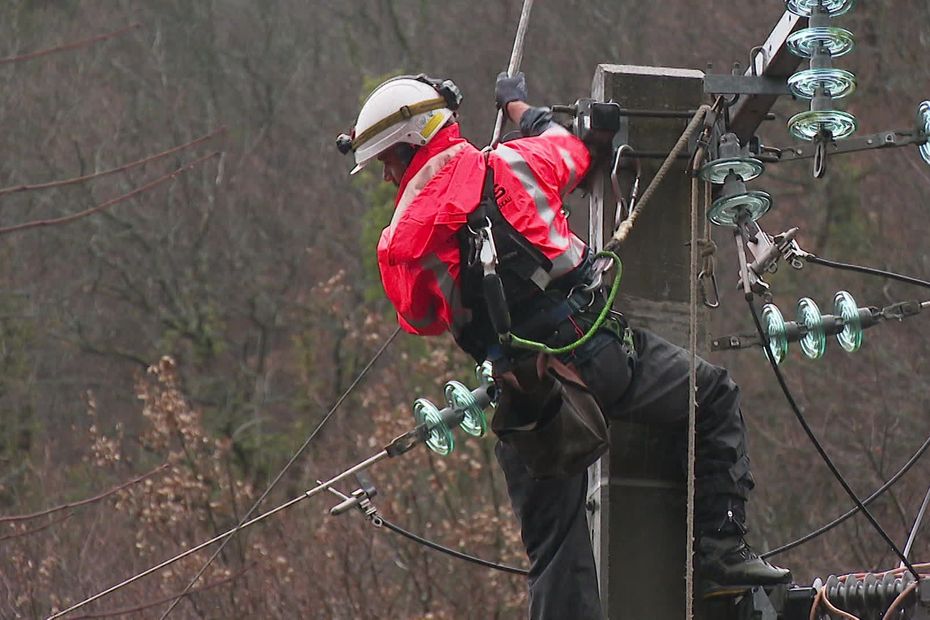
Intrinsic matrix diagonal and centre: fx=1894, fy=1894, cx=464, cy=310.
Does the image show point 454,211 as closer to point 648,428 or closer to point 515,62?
point 648,428

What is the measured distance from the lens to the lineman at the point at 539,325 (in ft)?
20.5

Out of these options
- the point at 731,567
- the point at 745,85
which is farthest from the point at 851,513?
the point at 745,85

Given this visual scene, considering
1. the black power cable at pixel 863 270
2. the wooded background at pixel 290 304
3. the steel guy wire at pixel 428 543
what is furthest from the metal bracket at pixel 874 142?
the wooded background at pixel 290 304

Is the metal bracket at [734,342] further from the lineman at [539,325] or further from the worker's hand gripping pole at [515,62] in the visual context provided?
the worker's hand gripping pole at [515,62]

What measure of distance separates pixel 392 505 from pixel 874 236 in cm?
866

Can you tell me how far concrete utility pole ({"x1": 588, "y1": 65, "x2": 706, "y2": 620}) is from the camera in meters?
6.75

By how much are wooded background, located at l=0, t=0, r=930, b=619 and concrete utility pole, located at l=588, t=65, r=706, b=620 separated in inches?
381

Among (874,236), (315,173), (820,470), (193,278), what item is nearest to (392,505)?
(820,470)

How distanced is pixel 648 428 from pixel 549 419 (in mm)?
773

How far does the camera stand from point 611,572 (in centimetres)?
674

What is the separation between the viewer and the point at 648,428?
6863mm

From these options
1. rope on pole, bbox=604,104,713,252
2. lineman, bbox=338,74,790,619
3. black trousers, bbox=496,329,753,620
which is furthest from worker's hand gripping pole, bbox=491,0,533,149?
black trousers, bbox=496,329,753,620

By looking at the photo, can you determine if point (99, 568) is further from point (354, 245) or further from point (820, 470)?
point (354, 245)

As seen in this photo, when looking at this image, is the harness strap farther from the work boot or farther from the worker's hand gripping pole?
the work boot
